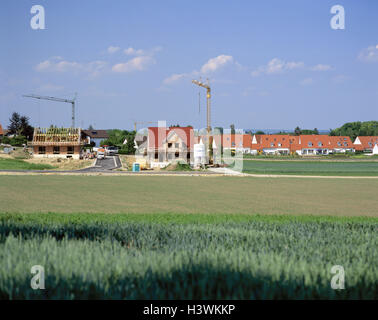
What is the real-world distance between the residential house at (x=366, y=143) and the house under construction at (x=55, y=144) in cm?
11820

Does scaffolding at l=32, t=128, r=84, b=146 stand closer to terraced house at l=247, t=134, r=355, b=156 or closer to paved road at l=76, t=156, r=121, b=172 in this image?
paved road at l=76, t=156, r=121, b=172

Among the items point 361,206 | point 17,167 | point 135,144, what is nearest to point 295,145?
point 135,144

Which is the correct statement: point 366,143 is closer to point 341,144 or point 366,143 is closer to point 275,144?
point 341,144

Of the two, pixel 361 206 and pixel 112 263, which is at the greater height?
pixel 112 263

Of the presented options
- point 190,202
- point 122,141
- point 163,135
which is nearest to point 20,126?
point 122,141

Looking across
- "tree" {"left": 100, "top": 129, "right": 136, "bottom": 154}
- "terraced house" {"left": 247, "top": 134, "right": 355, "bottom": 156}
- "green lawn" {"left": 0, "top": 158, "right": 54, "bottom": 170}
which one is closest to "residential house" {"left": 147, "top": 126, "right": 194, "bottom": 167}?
"green lawn" {"left": 0, "top": 158, "right": 54, "bottom": 170}

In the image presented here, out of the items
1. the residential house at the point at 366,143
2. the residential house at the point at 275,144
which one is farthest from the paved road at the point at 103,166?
the residential house at the point at 366,143

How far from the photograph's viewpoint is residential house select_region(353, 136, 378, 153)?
525ft

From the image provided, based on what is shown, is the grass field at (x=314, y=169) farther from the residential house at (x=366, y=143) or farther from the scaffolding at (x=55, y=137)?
the residential house at (x=366, y=143)

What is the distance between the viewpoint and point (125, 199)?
84.7ft
